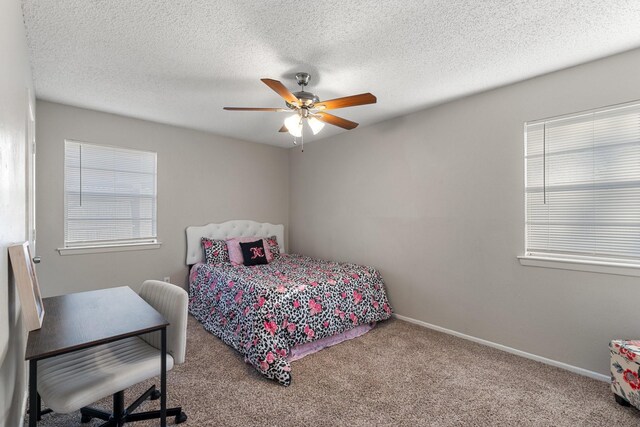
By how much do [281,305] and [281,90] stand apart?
5.63 feet

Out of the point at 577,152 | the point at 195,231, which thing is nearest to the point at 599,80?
the point at 577,152

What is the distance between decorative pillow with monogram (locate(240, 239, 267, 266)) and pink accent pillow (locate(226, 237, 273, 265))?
0.23ft

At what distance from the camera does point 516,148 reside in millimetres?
2705

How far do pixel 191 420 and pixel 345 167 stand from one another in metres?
3.25

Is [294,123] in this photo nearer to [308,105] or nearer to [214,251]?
[308,105]

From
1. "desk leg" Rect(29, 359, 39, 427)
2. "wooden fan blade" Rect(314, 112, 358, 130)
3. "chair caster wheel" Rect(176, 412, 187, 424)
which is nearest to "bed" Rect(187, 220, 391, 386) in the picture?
"chair caster wheel" Rect(176, 412, 187, 424)

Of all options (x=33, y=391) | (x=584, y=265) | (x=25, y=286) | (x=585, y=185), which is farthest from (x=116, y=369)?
(x=585, y=185)

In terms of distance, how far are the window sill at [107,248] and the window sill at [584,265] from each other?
4.03m

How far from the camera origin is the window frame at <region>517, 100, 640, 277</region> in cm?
220

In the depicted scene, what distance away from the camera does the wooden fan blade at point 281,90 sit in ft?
6.30

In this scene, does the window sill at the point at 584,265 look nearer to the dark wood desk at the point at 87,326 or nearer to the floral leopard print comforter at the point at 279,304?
the floral leopard print comforter at the point at 279,304

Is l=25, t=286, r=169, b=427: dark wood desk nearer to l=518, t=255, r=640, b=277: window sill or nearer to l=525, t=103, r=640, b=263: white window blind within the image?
l=518, t=255, r=640, b=277: window sill

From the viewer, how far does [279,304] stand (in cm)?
262

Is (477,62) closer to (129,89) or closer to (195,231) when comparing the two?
(129,89)
